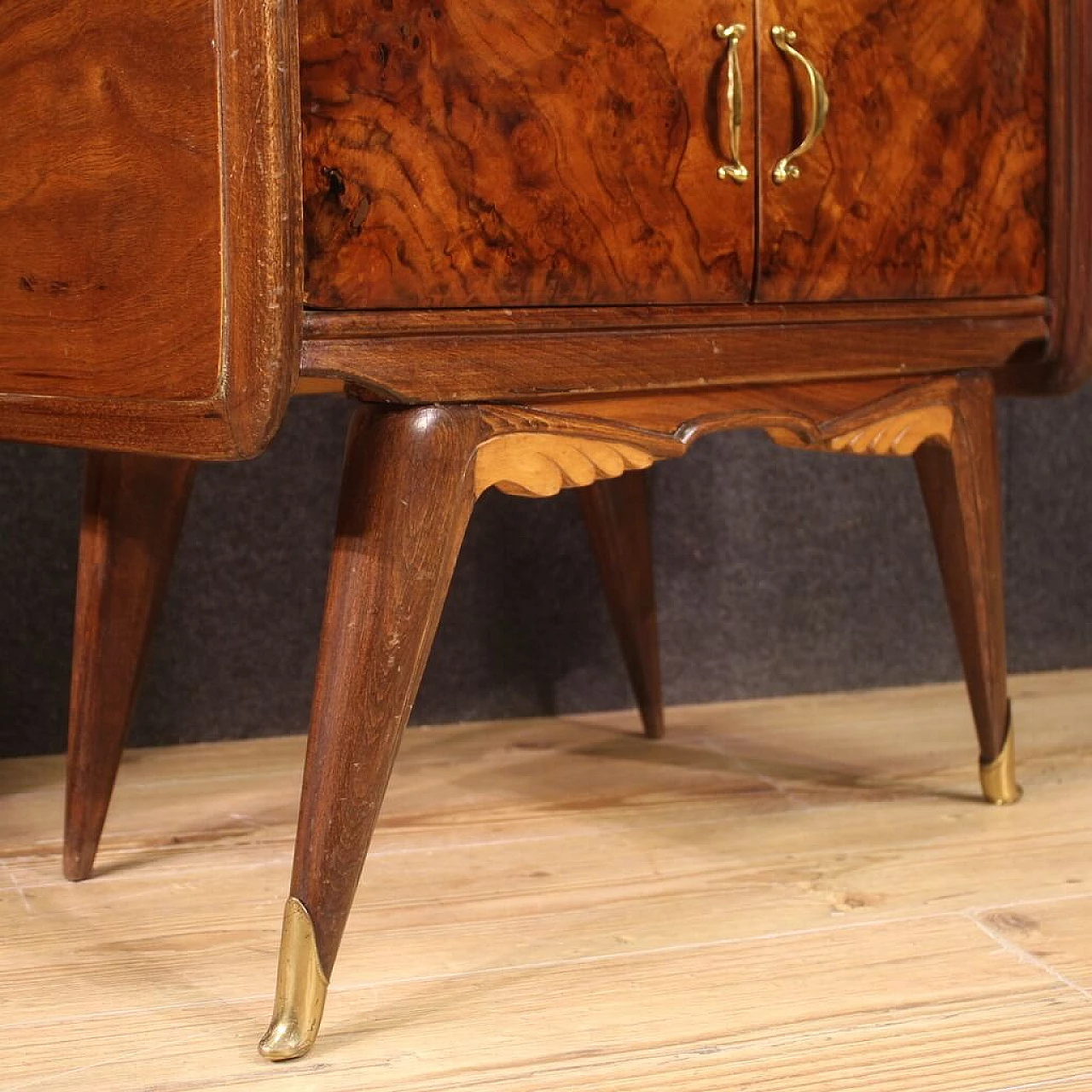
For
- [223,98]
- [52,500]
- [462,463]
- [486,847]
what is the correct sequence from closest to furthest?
1. [223,98]
2. [462,463]
3. [486,847]
4. [52,500]

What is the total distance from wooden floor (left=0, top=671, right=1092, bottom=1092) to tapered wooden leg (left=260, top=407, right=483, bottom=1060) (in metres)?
0.06

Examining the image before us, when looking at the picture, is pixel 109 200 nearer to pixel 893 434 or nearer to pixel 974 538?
pixel 893 434

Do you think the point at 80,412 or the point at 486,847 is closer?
the point at 80,412

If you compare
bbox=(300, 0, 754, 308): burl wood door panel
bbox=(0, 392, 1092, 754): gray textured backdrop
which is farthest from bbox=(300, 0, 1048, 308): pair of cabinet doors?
bbox=(0, 392, 1092, 754): gray textured backdrop

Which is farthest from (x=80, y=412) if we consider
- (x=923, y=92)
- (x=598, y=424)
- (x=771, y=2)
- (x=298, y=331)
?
(x=923, y=92)

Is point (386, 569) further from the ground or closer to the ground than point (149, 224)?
closer to the ground

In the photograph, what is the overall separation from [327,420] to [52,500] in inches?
9.9

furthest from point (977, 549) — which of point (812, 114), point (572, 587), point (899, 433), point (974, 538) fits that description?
point (572, 587)

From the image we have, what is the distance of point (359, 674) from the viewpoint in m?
0.81

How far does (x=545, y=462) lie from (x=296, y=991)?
1.00ft

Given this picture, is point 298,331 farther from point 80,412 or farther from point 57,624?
point 57,624

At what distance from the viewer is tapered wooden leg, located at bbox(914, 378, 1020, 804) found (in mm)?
1147

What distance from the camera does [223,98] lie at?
0.72 meters

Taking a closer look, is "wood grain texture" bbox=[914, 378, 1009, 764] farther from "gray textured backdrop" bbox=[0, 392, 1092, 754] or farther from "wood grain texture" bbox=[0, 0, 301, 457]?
"wood grain texture" bbox=[0, 0, 301, 457]
